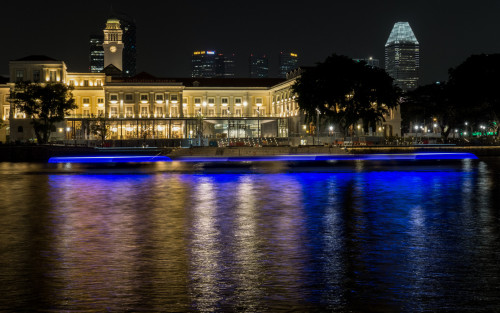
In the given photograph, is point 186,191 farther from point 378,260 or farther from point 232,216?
point 378,260

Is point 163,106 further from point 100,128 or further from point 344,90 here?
point 344,90

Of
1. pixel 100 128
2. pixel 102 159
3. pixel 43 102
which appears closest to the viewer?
pixel 102 159

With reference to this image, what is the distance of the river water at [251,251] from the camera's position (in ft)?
30.1

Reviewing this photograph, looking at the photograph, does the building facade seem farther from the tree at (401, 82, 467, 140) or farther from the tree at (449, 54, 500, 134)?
the tree at (449, 54, 500, 134)

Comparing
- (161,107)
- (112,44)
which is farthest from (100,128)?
(112,44)

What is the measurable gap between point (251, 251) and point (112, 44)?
17587cm

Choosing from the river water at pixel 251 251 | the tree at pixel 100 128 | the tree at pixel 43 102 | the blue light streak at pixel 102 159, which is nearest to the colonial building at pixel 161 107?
the tree at pixel 100 128

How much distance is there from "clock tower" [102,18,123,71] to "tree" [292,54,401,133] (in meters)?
101

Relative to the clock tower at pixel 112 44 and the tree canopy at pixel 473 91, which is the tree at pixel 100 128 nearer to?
the clock tower at pixel 112 44

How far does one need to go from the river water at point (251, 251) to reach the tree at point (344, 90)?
215 ft

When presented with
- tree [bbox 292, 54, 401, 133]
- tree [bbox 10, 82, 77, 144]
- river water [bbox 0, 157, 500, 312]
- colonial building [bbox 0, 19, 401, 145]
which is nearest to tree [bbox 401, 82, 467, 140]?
colonial building [bbox 0, 19, 401, 145]

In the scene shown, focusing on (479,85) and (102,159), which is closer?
(102,159)

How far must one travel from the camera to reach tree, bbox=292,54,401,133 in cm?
8956

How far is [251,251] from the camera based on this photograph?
12758mm
